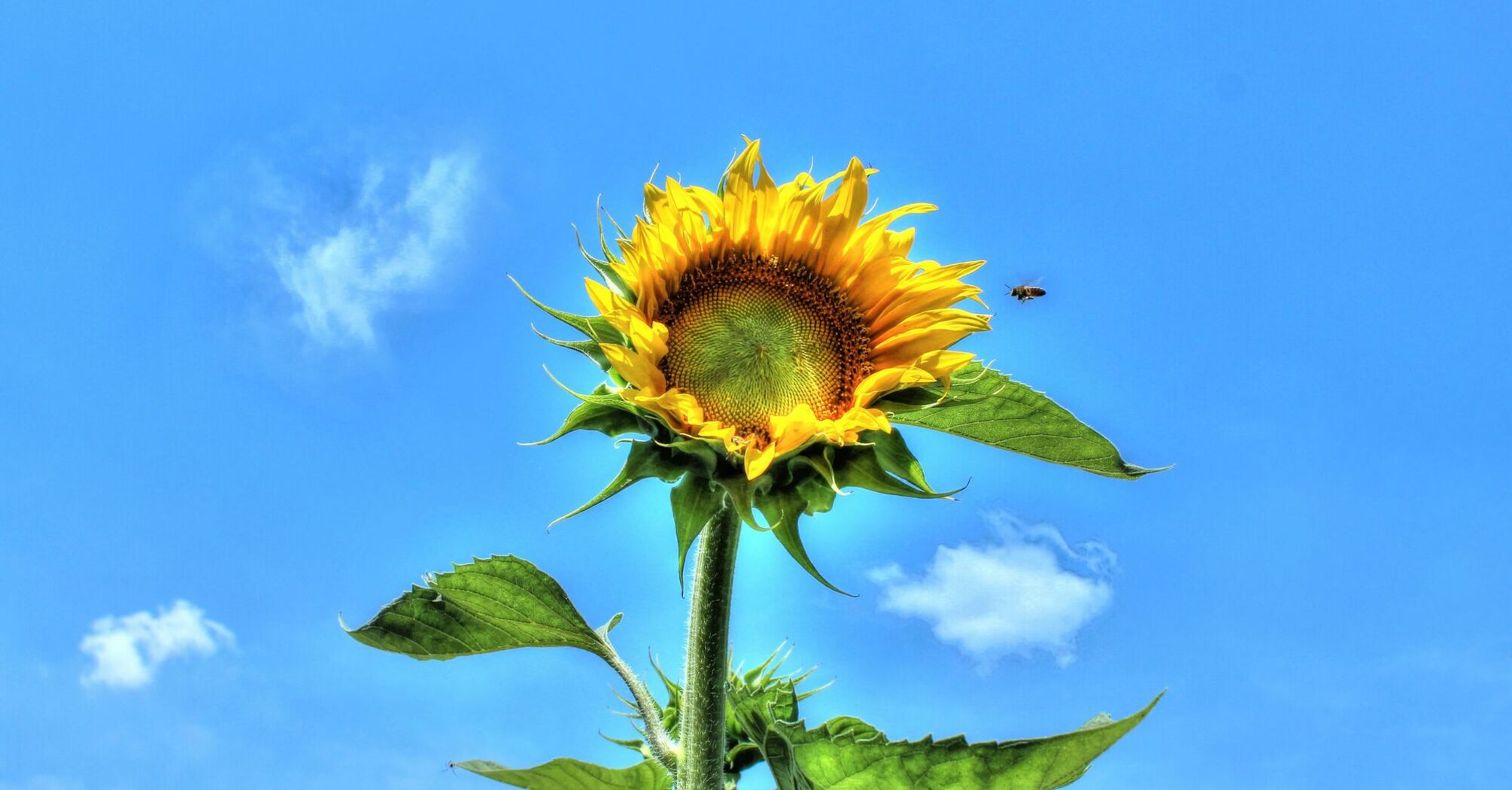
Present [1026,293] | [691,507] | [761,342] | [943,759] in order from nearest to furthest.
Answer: [943,759], [691,507], [761,342], [1026,293]

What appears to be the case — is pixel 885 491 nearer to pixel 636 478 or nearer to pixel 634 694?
pixel 636 478

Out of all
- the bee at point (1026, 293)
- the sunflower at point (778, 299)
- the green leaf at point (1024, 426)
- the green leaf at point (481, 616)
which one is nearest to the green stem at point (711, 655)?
the sunflower at point (778, 299)

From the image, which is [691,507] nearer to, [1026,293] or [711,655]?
[711,655]

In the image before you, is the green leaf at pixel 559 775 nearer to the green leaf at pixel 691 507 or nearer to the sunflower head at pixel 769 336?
the green leaf at pixel 691 507

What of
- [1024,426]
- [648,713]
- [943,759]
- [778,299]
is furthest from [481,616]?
[1024,426]

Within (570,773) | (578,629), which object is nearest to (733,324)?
(578,629)

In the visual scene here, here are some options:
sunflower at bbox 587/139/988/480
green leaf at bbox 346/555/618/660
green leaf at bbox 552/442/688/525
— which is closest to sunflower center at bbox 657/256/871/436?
sunflower at bbox 587/139/988/480
